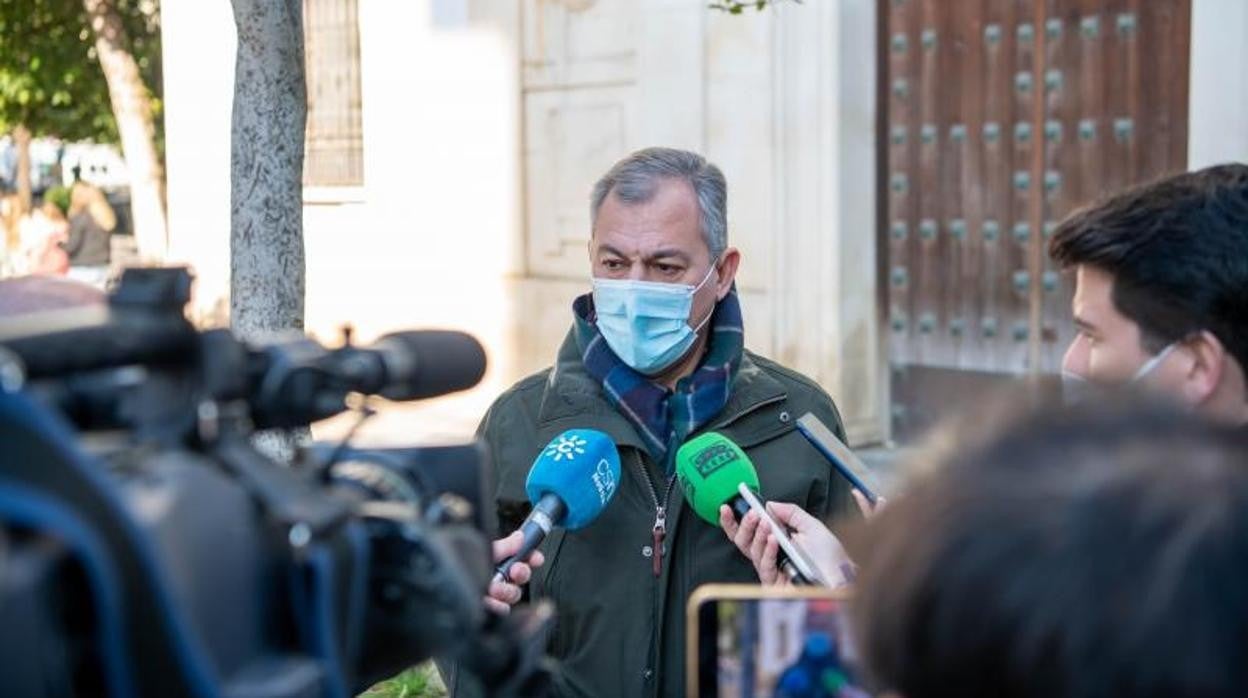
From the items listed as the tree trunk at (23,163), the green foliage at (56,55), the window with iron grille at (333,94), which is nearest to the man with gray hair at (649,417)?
the window with iron grille at (333,94)

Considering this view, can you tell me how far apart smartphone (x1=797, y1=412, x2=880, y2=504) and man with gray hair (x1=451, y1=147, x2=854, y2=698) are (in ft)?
0.68

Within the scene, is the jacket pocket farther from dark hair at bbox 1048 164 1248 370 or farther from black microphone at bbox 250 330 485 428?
black microphone at bbox 250 330 485 428

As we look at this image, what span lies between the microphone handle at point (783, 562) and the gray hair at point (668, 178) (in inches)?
27.3

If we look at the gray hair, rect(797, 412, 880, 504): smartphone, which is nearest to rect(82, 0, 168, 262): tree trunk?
the gray hair

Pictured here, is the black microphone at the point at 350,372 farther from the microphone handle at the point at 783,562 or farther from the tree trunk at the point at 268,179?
the tree trunk at the point at 268,179

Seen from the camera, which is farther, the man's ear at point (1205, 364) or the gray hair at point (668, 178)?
the gray hair at point (668, 178)

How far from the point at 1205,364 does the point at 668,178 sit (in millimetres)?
1351

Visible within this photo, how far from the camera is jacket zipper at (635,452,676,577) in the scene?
111 inches

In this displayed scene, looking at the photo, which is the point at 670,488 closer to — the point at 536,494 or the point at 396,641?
the point at 536,494

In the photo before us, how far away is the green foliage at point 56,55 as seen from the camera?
1479cm

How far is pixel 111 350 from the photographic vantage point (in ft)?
3.56

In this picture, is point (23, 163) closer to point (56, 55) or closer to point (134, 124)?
point (56, 55)

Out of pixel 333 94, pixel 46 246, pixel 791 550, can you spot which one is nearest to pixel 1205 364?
pixel 791 550

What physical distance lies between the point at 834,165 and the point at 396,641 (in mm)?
6811
